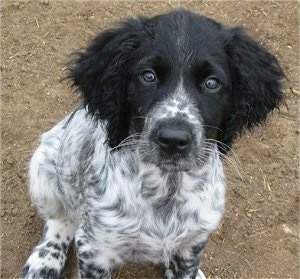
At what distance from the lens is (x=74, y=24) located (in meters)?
6.02

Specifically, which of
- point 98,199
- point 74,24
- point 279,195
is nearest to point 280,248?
point 279,195

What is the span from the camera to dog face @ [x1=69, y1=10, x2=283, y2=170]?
3.34 m

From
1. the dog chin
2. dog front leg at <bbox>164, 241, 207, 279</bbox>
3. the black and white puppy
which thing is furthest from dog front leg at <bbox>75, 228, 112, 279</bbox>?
the dog chin

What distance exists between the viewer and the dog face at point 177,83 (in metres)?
3.34

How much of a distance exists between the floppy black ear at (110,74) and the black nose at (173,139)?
17.0 inches

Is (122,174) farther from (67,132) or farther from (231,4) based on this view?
(231,4)

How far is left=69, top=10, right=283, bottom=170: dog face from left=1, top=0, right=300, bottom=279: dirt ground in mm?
1086

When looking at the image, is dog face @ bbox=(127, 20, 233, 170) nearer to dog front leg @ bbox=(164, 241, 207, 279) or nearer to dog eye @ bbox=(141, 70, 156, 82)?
dog eye @ bbox=(141, 70, 156, 82)

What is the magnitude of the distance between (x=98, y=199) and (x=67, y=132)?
67cm

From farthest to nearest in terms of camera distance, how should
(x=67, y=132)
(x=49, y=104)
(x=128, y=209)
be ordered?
(x=49, y=104)
(x=67, y=132)
(x=128, y=209)

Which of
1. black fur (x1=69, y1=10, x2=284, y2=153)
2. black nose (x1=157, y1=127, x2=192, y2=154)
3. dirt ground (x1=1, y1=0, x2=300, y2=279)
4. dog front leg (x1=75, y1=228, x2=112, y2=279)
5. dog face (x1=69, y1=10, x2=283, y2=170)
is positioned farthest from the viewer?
dirt ground (x1=1, y1=0, x2=300, y2=279)

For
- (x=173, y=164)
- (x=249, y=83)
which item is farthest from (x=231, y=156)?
(x=173, y=164)


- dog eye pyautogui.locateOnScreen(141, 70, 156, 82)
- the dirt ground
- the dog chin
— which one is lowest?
the dirt ground

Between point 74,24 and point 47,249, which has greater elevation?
point 74,24
